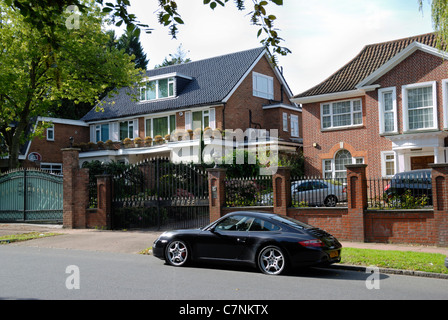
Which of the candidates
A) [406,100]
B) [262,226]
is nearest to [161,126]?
[406,100]

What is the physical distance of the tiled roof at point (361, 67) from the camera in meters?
26.1

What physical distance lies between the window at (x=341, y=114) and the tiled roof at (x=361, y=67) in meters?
0.89

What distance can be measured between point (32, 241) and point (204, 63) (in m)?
24.3

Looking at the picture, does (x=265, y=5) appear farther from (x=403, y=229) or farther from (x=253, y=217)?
(x=403, y=229)

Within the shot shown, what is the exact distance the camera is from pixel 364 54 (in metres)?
27.8

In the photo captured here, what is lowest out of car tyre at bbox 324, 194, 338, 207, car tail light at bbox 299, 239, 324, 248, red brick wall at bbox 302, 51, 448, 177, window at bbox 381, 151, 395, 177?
car tail light at bbox 299, 239, 324, 248

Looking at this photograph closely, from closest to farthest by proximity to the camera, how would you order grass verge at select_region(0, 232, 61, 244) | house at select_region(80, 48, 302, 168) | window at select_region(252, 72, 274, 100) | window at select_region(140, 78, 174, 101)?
1. grass verge at select_region(0, 232, 61, 244)
2. house at select_region(80, 48, 302, 168)
3. window at select_region(252, 72, 274, 100)
4. window at select_region(140, 78, 174, 101)

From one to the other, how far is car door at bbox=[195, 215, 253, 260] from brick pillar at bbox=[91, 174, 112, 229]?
8889 millimetres

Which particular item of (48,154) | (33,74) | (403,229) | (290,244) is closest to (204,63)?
(48,154)

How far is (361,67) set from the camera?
88.1ft

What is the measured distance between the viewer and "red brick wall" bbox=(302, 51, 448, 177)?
22859mm

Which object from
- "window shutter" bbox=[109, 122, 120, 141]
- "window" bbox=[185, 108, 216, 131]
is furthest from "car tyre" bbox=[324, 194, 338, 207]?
"window shutter" bbox=[109, 122, 120, 141]

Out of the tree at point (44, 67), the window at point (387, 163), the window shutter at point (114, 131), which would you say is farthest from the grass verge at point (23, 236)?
the window shutter at point (114, 131)

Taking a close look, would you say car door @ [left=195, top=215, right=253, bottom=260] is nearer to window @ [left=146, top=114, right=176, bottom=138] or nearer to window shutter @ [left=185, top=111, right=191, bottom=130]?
window shutter @ [left=185, top=111, right=191, bottom=130]
